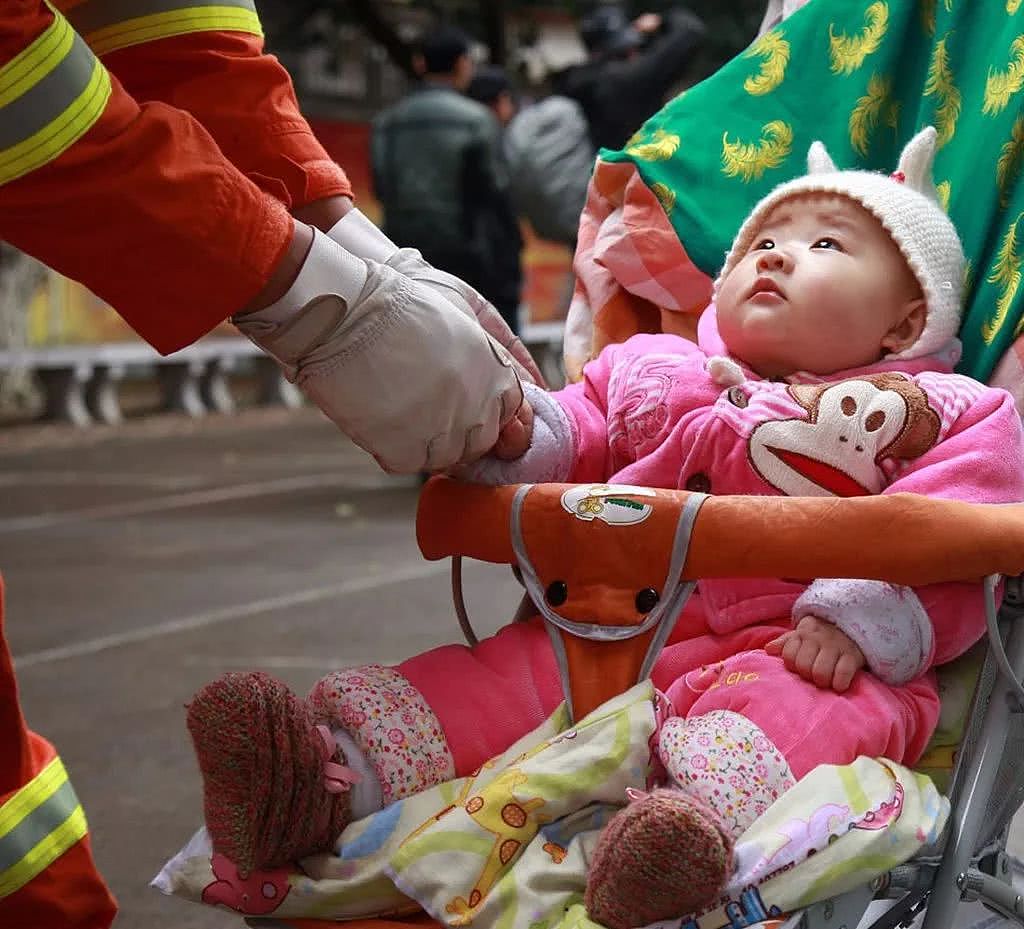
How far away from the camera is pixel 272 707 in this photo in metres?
1.93

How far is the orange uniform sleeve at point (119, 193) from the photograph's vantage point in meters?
1.84

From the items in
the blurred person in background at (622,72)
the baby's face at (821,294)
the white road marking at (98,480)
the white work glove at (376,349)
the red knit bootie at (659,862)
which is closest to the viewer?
the red knit bootie at (659,862)

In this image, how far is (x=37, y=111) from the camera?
1837 mm

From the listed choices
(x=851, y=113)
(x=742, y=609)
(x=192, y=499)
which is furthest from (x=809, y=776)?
(x=192, y=499)

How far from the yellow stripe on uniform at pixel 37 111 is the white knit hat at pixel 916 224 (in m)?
0.98

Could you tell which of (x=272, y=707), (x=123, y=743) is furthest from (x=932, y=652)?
(x=123, y=743)

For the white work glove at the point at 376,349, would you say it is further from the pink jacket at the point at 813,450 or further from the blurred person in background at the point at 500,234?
the blurred person in background at the point at 500,234

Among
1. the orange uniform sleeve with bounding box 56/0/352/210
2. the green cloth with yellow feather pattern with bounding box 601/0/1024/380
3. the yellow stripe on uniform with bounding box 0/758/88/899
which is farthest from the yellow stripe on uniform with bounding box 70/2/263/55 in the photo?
the yellow stripe on uniform with bounding box 0/758/88/899

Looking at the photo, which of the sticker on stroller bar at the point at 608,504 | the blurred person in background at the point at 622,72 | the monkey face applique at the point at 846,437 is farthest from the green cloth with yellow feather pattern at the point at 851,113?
the blurred person in background at the point at 622,72

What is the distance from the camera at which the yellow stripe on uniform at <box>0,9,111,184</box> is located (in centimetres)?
183

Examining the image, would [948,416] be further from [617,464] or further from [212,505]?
[212,505]

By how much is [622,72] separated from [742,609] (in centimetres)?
599

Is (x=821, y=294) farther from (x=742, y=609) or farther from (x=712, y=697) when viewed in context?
(x=712, y=697)

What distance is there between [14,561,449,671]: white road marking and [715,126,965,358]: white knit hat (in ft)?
10.5
